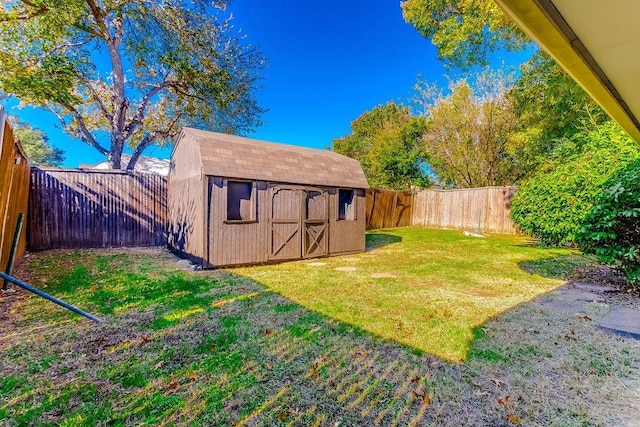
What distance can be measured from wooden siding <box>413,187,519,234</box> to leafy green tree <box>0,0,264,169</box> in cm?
995

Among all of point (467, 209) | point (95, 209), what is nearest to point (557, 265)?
point (467, 209)

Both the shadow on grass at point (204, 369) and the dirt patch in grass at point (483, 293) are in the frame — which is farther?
the dirt patch in grass at point (483, 293)

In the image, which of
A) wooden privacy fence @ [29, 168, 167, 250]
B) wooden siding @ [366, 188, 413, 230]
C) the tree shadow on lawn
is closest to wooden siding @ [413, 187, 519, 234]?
wooden siding @ [366, 188, 413, 230]

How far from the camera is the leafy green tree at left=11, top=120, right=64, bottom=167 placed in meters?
22.8

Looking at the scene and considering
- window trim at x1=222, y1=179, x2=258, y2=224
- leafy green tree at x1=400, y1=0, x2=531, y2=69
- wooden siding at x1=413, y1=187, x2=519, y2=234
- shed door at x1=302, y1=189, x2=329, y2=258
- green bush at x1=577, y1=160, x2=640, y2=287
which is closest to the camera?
green bush at x1=577, y1=160, x2=640, y2=287

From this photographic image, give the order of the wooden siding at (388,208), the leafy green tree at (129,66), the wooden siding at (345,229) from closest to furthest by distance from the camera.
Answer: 1. the wooden siding at (345,229)
2. the leafy green tree at (129,66)
3. the wooden siding at (388,208)

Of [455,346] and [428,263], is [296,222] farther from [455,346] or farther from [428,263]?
[455,346]

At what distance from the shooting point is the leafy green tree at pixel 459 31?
956 centimetres

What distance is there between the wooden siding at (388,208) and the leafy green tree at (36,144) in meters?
24.4

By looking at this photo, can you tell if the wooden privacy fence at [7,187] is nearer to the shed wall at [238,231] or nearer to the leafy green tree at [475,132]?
the shed wall at [238,231]

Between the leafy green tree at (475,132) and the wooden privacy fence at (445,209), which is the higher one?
the leafy green tree at (475,132)

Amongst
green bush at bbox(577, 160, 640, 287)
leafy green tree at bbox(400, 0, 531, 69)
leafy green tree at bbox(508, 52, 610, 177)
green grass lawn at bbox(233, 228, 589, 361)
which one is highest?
leafy green tree at bbox(400, 0, 531, 69)

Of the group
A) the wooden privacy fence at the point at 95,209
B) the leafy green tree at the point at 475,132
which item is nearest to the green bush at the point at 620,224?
the wooden privacy fence at the point at 95,209

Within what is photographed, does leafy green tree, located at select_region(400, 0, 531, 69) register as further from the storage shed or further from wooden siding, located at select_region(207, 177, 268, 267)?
wooden siding, located at select_region(207, 177, 268, 267)
